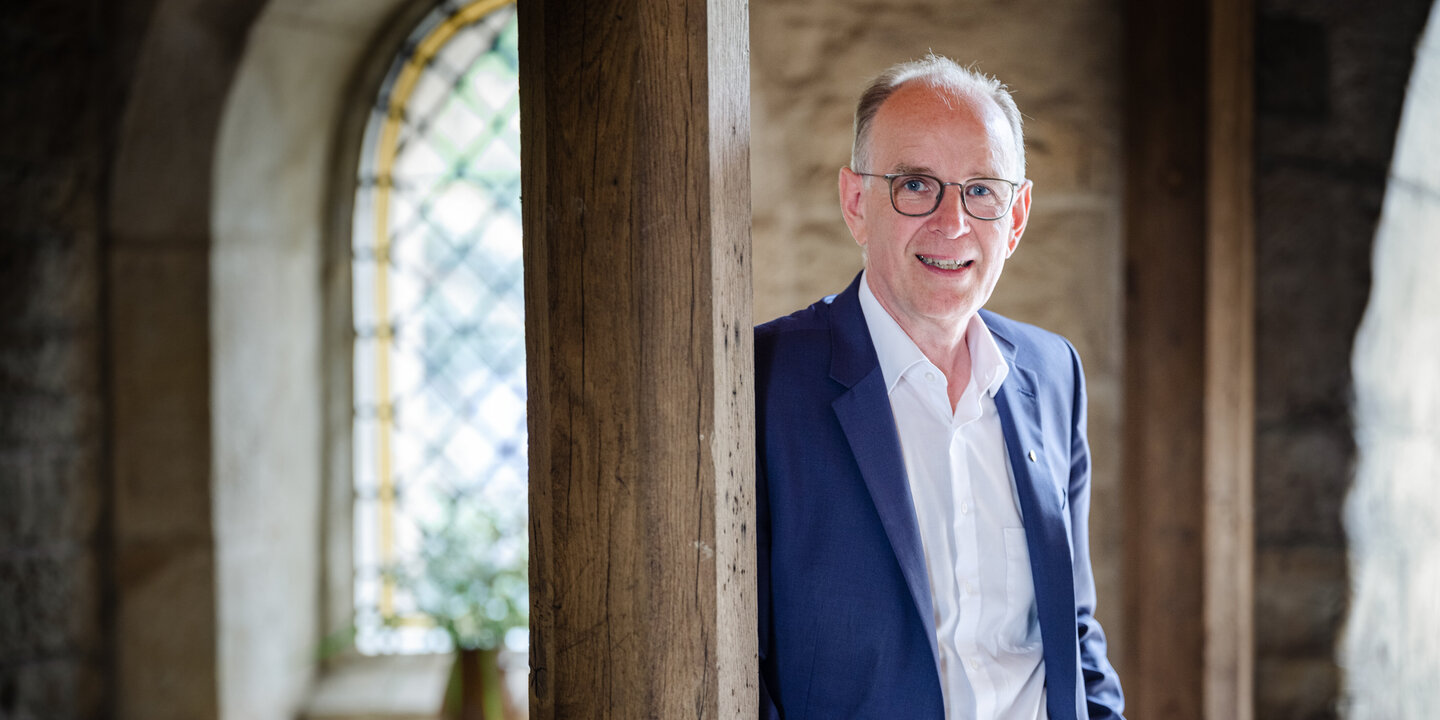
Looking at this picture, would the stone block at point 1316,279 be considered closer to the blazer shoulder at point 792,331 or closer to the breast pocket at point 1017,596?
the breast pocket at point 1017,596

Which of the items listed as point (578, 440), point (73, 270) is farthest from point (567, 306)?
point (73, 270)

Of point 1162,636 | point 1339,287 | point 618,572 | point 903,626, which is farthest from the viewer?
point 1162,636

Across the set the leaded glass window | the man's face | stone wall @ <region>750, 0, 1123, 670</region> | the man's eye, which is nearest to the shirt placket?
the man's face

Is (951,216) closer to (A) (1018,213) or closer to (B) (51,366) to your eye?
(A) (1018,213)

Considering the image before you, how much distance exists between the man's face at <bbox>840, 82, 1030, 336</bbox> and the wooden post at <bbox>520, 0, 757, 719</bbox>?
0.27 metres

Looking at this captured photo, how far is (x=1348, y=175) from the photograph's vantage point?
1.92 metres

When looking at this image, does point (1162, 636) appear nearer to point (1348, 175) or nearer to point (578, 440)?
point (1348, 175)

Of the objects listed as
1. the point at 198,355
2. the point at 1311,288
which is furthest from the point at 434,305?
the point at 1311,288

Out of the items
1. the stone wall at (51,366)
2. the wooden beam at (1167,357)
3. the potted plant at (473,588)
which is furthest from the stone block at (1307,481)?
the stone wall at (51,366)

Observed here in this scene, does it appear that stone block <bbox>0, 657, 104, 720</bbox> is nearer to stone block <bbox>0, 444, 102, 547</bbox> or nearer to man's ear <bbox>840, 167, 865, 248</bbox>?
stone block <bbox>0, 444, 102, 547</bbox>

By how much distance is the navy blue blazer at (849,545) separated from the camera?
3.73 ft

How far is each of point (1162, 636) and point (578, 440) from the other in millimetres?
1536

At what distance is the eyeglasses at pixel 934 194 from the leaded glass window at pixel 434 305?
1621 millimetres

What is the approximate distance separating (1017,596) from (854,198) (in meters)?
0.49
